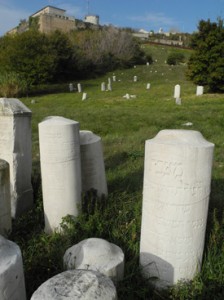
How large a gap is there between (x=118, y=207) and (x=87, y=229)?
798mm

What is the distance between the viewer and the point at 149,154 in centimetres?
302

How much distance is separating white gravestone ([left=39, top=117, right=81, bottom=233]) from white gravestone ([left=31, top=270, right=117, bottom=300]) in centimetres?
182

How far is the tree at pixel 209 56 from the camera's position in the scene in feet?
63.0

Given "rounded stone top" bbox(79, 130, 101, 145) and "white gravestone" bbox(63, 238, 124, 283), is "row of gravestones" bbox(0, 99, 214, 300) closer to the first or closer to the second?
"white gravestone" bbox(63, 238, 124, 283)

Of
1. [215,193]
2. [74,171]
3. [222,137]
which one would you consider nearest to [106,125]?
[222,137]

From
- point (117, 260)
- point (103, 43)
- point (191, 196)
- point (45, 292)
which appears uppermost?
point (103, 43)

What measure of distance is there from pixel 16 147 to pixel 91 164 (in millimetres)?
1099

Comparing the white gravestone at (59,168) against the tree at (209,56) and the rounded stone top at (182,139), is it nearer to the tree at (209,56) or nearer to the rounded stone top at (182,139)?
the rounded stone top at (182,139)

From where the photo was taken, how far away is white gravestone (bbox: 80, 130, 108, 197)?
4.72 m

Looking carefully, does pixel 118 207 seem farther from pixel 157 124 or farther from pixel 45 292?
pixel 157 124

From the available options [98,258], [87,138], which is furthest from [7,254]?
[87,138]

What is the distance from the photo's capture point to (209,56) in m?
19.7

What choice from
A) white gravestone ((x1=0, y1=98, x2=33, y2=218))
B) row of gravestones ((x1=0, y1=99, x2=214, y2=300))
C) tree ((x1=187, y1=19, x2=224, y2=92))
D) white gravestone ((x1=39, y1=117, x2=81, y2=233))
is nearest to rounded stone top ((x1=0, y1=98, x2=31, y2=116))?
white gravestone ((x1=0, y1=98, x2=33, y2=218))

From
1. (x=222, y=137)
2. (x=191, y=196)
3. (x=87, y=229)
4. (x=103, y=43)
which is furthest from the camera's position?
(x=103, y=43)
